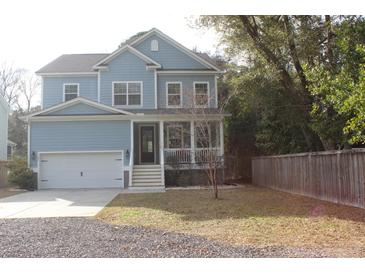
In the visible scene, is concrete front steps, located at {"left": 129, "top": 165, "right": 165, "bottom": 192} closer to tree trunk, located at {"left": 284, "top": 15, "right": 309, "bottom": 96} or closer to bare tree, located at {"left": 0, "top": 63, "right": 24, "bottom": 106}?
tree trunk, located at {"left": 284, "top": 15, "right": 309, "bottom": 96}

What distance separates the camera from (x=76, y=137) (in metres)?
19.4

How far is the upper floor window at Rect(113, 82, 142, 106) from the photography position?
21328 millimetres

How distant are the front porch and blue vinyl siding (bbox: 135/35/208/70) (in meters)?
3.67

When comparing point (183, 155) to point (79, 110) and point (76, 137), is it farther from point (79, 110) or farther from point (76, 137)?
point (79, 110)

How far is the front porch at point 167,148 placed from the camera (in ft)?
60.0

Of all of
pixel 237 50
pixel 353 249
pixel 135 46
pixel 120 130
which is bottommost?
pixel 353 249

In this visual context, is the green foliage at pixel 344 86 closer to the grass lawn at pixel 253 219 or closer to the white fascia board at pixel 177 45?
the grass lawn at pixel 253 219

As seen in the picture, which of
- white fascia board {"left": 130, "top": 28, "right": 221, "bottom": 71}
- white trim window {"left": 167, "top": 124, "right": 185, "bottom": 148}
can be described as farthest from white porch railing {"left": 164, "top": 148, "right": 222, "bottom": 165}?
white fascia board {"left": 130, "top": 28, "right": 221, "bottom": 71}

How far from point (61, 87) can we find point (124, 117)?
5284 mm

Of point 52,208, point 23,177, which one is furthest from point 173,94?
point 52,208
